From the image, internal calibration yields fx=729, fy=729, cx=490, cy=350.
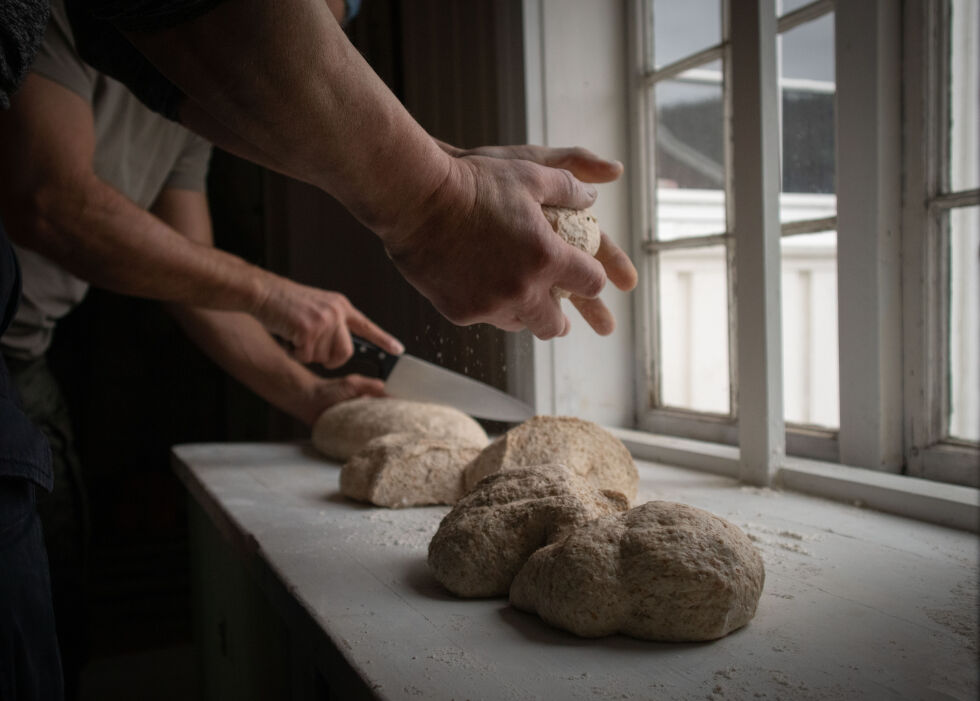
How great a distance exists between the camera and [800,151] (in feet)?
3.67

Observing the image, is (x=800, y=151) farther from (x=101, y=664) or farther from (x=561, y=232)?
(x=101, y=664)

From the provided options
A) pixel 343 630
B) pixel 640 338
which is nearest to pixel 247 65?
pixel 343 630

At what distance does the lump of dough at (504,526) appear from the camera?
744mm

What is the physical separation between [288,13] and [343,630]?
0.54 meters

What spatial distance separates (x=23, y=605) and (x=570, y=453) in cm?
68

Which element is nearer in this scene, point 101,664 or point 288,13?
point 288,13

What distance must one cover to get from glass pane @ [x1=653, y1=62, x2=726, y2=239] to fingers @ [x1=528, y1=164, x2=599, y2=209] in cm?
38

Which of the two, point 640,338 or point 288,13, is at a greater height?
point 288,13

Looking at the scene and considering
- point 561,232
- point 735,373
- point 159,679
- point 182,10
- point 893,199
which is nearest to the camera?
point 182,10

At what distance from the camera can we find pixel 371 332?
5.49ft

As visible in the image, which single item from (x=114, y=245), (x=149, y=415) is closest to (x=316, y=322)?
(x=114, y=245)

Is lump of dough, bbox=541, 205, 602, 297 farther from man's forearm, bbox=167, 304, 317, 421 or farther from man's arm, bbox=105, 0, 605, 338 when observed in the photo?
man's forearm, bbox=167, 304, 317, 421

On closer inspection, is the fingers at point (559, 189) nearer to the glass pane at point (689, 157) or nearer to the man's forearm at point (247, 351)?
the glass pane at point (689, 157)

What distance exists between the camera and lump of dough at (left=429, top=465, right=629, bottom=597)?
74 centimetres
